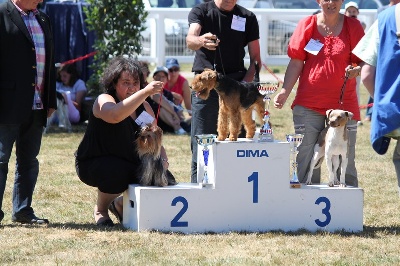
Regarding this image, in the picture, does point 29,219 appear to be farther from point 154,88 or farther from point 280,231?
point 280,231

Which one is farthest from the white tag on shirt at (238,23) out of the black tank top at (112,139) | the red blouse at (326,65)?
the black tank top at (112,139)

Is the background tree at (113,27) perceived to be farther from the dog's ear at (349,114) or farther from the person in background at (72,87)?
the dog's ear at (349,114)

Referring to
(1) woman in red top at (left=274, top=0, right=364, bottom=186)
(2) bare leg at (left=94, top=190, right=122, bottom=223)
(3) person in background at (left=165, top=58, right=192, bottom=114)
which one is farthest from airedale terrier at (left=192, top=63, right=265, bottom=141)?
(3) person in background at (left=165, top=58, right=192, bottom=114)

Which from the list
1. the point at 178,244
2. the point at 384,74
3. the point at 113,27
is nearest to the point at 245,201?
the point at 178,244

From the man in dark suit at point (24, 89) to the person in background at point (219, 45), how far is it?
966mm

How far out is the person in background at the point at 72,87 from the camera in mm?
11664

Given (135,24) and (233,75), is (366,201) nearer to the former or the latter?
(233,75)

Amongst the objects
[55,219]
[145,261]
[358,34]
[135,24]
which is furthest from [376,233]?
[135,24]

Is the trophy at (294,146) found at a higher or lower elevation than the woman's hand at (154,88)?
lower

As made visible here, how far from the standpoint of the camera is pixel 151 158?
552cm

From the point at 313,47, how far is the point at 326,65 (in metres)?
0.14

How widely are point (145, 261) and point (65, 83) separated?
7.28 m

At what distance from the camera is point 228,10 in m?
6.06

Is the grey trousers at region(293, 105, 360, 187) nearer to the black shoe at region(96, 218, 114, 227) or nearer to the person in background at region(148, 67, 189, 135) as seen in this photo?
the black shoe at region(96, 218, 114, 227)
